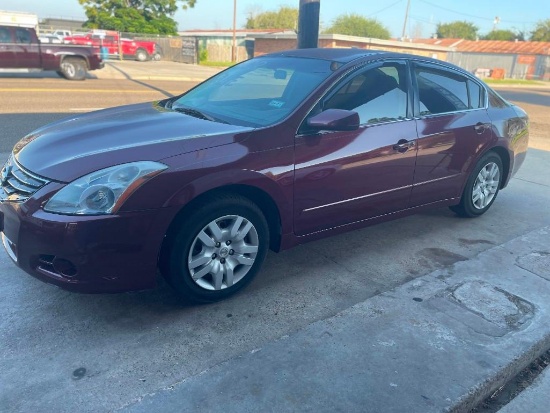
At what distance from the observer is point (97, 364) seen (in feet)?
8.44

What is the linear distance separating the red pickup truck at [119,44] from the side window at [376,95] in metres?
29.1

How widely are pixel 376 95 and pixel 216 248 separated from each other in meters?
1.84

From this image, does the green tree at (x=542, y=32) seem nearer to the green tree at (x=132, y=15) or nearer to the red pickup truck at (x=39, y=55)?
the green tree at (x=132, y=15)

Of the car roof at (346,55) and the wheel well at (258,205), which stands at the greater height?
→ the car roof at (346,55)

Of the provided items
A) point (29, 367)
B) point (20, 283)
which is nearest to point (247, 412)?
point (29, 367)

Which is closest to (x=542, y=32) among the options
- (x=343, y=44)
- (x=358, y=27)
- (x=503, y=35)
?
(x=503, y=35)

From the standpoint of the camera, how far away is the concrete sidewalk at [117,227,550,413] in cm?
237

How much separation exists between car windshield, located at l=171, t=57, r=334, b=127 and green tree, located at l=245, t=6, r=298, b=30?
72.5 m

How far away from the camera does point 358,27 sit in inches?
2788

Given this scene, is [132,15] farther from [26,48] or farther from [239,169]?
[239,169]

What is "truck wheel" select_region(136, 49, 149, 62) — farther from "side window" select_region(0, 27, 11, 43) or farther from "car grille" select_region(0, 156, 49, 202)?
"car grille" select_region(0, 156, 49, 202)

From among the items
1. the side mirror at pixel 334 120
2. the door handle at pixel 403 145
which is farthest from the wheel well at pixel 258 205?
the door handle at pixel 403 145

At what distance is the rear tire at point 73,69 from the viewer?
16781mm

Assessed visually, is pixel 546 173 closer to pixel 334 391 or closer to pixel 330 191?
pixel 330 191
